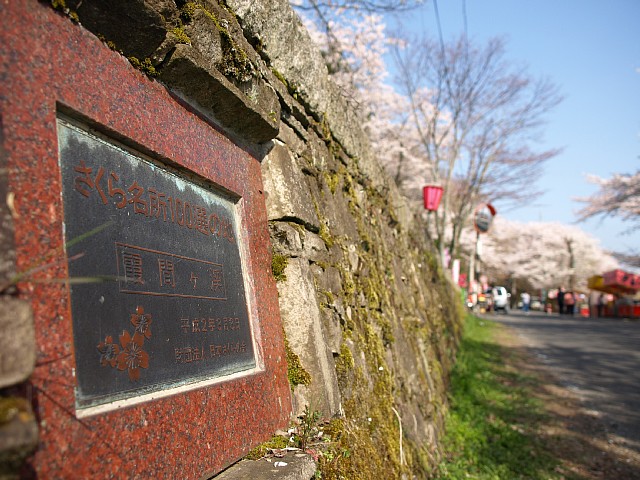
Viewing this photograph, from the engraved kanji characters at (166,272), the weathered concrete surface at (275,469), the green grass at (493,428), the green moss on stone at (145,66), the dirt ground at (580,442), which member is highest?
the green moss on stone at (145,66)

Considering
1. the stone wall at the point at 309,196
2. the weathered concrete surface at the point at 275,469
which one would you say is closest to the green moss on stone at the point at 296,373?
the stone wall at the point at 309,196

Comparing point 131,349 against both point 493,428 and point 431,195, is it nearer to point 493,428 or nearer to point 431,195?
point 493,428

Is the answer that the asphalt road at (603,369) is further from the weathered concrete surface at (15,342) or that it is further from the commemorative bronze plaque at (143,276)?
the weathered concrete surface at (15,342)

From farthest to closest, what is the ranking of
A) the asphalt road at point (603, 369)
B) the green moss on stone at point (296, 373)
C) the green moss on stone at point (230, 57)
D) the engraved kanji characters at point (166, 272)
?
the asphalt road at point (603, 369)
the green moss on stone at point (296, 373)
the green moss on stone at point (230, 57)
the engraved kanji characters at point (166, 272)

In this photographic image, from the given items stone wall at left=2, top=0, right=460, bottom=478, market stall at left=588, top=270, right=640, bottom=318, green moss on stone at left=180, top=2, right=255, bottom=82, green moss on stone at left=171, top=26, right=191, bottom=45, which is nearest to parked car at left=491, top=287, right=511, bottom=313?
market stall at left=588, top=270, right=640, bottom=318

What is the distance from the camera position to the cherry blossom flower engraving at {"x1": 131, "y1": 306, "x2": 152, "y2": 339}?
1598 millimetres

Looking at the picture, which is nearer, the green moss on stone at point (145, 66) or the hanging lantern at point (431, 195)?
the green moss on stone at point (145, 66)

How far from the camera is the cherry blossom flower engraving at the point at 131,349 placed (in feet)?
4.81

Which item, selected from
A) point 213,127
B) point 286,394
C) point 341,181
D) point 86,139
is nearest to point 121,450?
point 86,139

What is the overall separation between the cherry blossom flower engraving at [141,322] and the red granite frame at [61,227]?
0.20 metres

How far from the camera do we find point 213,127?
228 cm

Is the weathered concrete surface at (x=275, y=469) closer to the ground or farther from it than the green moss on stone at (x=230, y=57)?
closer to the ground

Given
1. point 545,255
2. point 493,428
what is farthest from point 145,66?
point 545,255

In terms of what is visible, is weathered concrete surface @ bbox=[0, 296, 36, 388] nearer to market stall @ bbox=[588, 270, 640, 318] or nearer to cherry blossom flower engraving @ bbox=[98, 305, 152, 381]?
cherry blossom flower engraving @ bbox=[98, 305, 152, 381]
